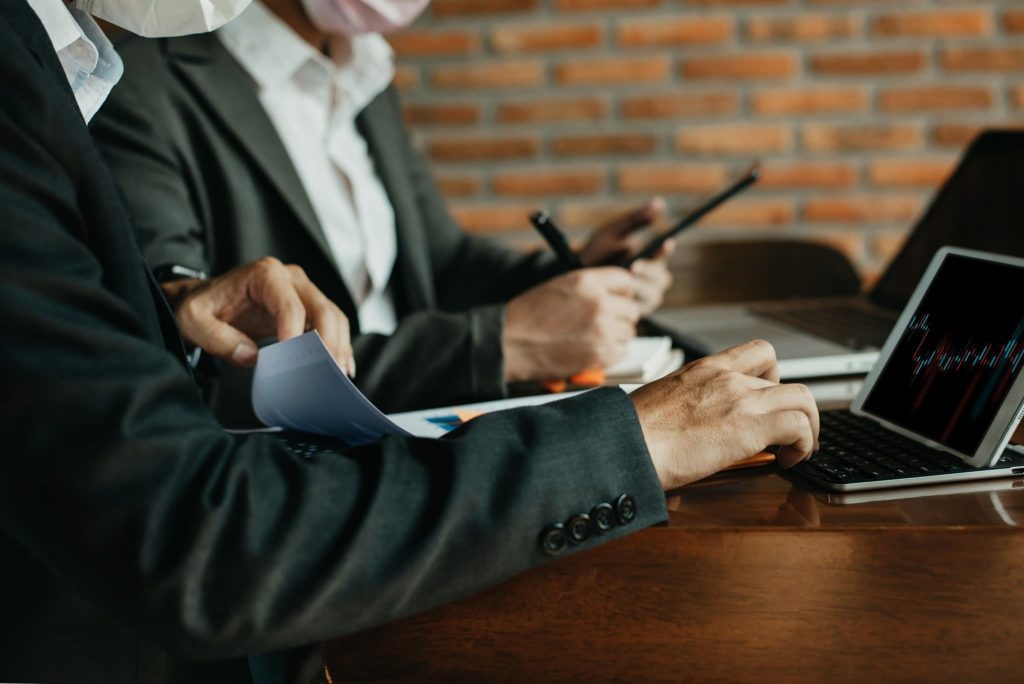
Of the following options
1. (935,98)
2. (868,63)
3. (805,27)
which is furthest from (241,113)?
(935,98)

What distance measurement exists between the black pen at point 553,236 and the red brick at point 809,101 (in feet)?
3.85

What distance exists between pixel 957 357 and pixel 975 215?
28.1 inches

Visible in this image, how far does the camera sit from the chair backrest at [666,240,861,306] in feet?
6.02

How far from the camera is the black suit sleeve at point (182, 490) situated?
0.52m

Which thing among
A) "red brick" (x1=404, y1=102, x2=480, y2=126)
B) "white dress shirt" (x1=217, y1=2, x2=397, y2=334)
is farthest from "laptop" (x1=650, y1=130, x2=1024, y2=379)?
"red brick" (x1=404, y1=102, x2=480, y2=126)

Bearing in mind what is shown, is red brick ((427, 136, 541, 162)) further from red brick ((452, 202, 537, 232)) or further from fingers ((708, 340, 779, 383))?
fingers ((708, 340, 779, 383))

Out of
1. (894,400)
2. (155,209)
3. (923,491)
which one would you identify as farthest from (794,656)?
(155,209)

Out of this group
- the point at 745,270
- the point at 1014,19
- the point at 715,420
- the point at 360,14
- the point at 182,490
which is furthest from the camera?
the point at 1014,19

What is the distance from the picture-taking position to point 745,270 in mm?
1862

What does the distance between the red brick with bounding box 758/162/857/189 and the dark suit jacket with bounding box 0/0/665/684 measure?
1.75 m

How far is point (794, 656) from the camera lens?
0.63 meters

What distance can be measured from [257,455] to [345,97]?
1.18 m

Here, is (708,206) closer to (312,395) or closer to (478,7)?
(312,395)

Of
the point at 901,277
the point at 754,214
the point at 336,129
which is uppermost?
the point at 336,129
